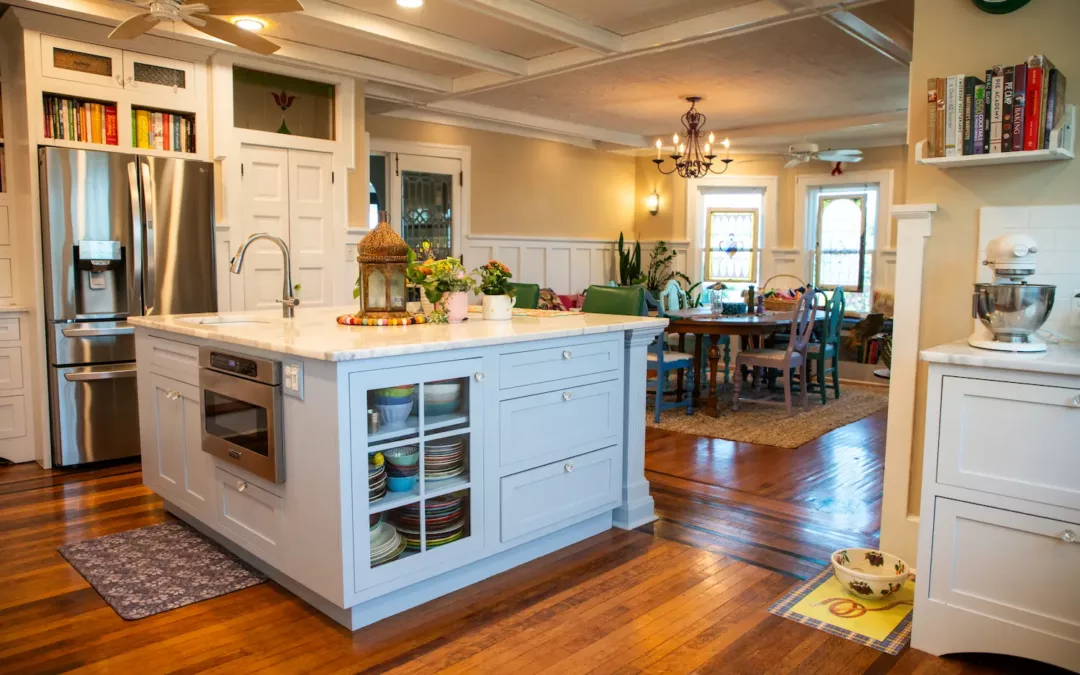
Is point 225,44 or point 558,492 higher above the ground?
point 225,44

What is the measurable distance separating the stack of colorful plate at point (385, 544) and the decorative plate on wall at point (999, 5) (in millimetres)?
2670

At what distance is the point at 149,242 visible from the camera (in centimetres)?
439

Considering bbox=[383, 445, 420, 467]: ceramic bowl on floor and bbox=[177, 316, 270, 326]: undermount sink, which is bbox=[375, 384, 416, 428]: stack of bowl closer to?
bbox=[383, 445, 420, 467]: ceramic bowl on floor

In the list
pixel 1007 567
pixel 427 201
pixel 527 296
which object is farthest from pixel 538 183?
pixel 1007 567

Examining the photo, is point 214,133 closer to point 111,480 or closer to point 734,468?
point 111,480

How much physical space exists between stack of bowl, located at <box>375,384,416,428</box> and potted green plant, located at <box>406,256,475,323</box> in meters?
0.67

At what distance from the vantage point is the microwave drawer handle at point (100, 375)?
4239mm

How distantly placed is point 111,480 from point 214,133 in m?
2.10

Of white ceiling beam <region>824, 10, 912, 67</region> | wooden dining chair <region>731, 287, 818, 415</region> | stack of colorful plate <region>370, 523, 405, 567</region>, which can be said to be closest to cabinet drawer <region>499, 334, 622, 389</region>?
stack of colorful plate <region>370, 523, 405, 567</region>

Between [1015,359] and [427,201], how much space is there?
→ 5.51m

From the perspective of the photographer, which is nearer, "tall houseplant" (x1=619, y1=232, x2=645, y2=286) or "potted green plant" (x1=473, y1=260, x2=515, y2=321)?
"potted green plant" (x1=473, y1=260, x2=515, y2=321)

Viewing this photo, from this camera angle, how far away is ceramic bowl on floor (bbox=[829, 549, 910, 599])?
260 centimetres

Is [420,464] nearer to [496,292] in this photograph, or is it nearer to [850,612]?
[496,292]

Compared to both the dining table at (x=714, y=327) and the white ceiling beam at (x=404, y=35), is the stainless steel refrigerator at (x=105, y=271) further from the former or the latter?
the dining table at (x=714, y=327)
